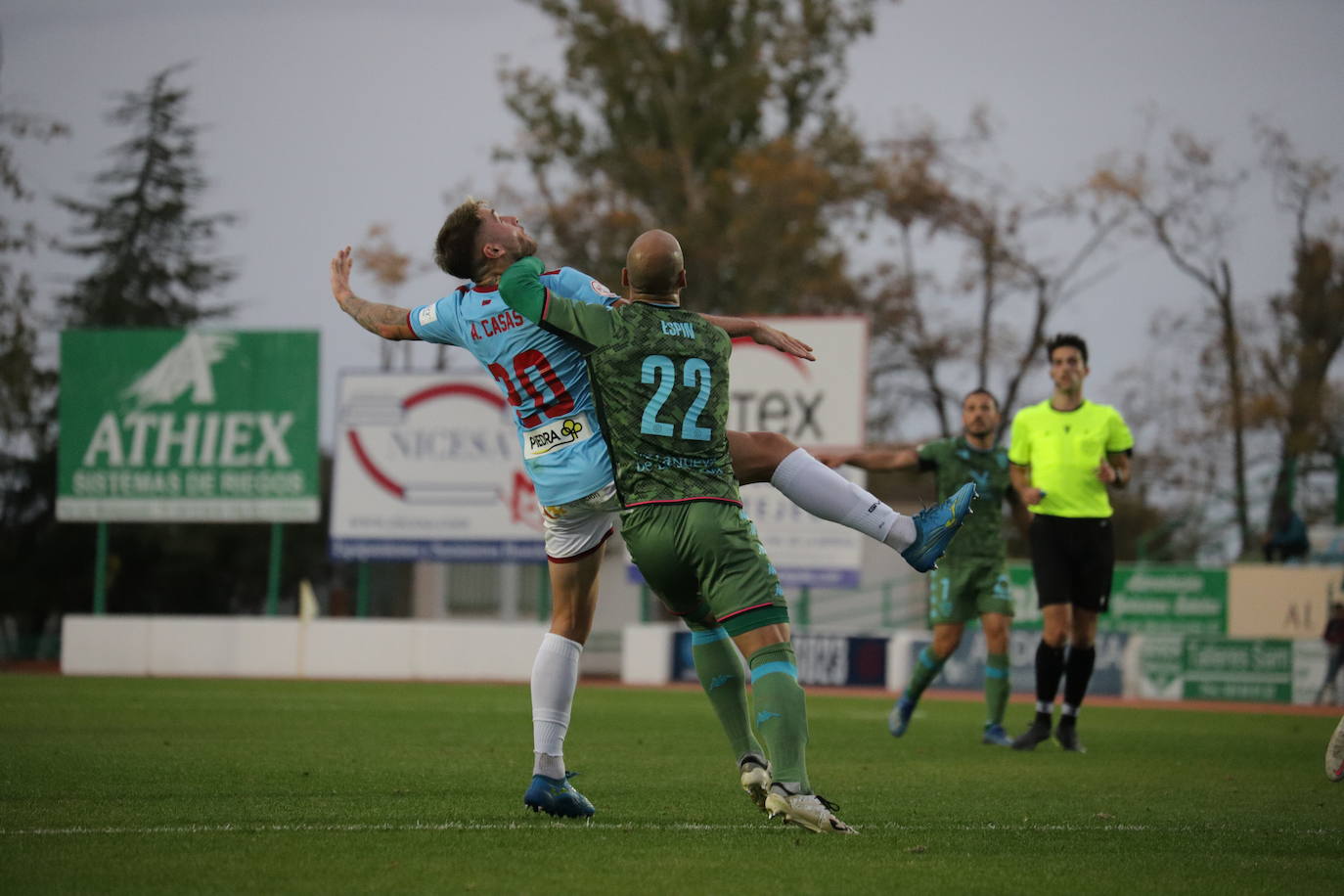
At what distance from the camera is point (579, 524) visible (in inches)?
243

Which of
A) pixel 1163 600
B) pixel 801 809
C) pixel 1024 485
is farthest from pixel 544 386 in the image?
pixel 1163 600

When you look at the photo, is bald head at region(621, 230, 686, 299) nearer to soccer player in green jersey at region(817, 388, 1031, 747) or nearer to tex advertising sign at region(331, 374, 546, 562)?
soccer player in green jersey at region(817, 388, 1031, 747)

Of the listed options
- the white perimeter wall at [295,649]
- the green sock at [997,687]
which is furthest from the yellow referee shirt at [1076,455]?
the white perimeter wall at [295,649]

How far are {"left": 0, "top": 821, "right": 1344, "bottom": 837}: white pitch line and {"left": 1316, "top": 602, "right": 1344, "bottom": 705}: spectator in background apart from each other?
15.9 metres

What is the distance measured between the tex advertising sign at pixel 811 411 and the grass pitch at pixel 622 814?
1258cm

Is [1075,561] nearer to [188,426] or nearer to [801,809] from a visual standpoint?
[801,809]

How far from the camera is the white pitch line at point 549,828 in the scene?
17.8 ft

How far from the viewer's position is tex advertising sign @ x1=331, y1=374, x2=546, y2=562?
2583 cm

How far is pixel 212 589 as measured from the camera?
38500 mm

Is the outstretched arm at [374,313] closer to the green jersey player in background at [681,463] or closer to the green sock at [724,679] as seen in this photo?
the green jersey player in background at [681,463]

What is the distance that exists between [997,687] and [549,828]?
19.2ft

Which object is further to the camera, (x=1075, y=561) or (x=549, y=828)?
(x=1075, y=561)

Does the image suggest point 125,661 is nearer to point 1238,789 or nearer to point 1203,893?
point 1238,789

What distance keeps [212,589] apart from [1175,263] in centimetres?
2340
